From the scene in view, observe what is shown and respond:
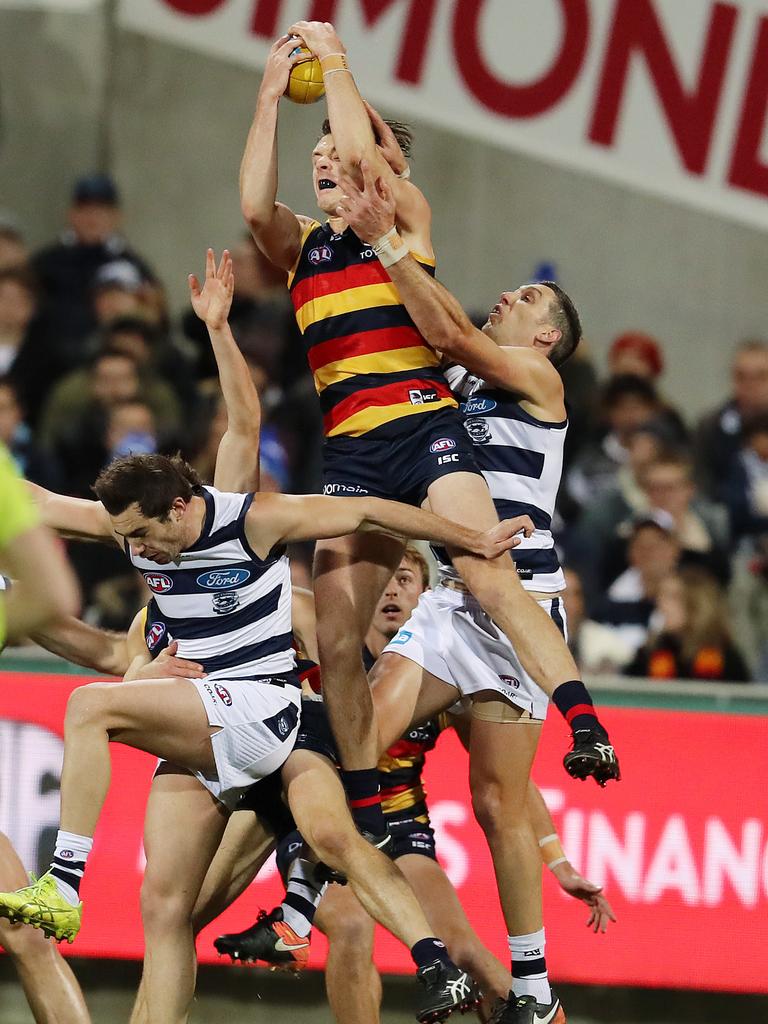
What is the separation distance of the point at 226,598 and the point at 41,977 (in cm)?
163

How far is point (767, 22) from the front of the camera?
1352 centimetres

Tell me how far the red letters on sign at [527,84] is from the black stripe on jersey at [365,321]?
721 centimetres

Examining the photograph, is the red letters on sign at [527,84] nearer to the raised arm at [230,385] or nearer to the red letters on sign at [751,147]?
the red letters on sign at [751,147]

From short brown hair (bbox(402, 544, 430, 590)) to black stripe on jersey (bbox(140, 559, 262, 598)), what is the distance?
4.82 ft

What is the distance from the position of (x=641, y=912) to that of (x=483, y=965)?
120cm

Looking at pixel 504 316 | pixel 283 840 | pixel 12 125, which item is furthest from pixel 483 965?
pixel 12 125

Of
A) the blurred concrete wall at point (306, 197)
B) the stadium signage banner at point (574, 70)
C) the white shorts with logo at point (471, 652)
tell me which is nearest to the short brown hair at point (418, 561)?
the white shorts with logo at point (471, 652)

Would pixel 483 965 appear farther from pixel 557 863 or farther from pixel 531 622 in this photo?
pixel 531 622

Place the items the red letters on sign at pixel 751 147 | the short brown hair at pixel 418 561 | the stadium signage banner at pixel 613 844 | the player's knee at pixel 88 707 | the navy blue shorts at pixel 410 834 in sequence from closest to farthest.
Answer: the player's knee at pixel 88 707, the navy blue shorts at pixel 410 834, the short brown hair at pixel 418 561, the stadium signage banner at pixel 613 844, the red letters on sign at pixel 751 147

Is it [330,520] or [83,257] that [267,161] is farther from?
Answer: [83,257]

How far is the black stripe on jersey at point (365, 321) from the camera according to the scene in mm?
6504

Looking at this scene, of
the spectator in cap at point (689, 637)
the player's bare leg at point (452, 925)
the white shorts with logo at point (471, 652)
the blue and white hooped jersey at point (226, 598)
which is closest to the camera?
the blue and white hooped jersey at point (226, 598)

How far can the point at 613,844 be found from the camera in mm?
7984

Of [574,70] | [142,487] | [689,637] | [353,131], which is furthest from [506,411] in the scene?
[574,70]
